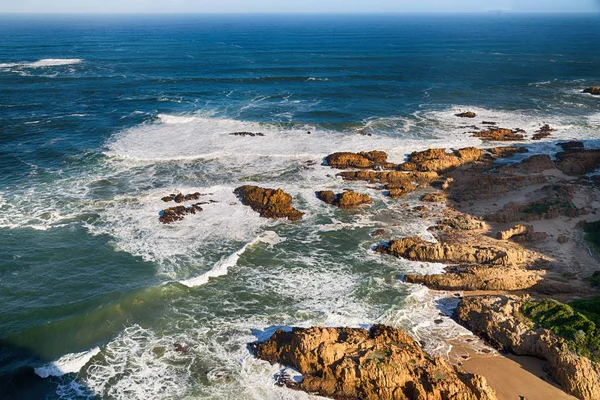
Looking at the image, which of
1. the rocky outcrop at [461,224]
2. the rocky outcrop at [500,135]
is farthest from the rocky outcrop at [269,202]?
the rocky outcrop at [500,135]

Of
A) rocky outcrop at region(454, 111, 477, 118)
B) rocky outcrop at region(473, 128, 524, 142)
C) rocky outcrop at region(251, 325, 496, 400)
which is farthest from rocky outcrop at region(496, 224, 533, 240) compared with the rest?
rocky outcrop at region(454, 111, 477, 118)

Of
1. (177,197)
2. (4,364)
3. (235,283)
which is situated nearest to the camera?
(4,364)

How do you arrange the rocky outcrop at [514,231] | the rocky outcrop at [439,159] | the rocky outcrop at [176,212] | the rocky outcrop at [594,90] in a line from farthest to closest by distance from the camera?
the rocky outcrop at [594,90]
the rocky outcrop at [439,159]
the rocky outcrop at [176,212]
the rocky outcrop at [514,231]

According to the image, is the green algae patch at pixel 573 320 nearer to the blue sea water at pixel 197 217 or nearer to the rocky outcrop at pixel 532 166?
the blue sea water at pixel 197 217

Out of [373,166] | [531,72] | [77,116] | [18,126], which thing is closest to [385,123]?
[373,166]

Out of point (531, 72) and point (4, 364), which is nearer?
point (4, 364)

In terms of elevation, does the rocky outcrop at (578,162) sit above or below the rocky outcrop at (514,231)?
above

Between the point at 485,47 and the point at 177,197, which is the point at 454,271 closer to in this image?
the point at 177,197
